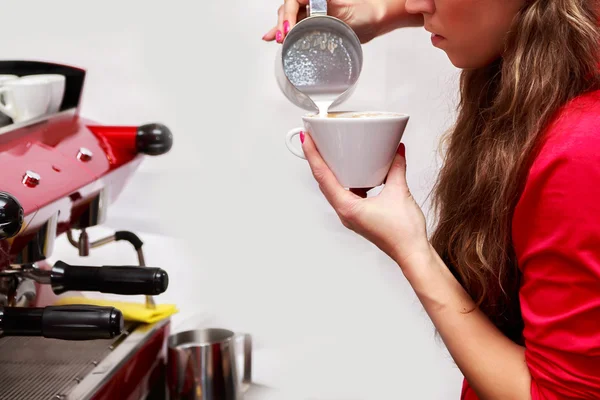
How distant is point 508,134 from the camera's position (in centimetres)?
62

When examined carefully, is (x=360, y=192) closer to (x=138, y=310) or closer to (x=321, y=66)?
(x=321, y=66)

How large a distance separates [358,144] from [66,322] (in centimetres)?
31

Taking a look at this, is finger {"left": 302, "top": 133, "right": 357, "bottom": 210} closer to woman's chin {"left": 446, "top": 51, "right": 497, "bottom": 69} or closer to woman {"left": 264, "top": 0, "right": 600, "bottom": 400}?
woman {"left": 264, "top": 0, "right": 600, "bottom": 400}

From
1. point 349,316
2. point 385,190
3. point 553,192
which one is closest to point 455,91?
point 349,316

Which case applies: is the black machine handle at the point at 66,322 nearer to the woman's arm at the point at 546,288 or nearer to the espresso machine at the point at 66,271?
the espresso machine at the point at 66,271

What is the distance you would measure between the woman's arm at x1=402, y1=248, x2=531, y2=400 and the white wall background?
593mm

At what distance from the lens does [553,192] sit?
0.52 m

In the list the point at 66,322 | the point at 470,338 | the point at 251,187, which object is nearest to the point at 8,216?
the point at 66,322

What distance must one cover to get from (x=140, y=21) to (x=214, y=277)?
1.83 ft

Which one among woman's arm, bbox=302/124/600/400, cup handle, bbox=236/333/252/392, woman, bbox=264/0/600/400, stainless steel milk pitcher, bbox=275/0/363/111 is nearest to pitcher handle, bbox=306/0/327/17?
stainless steel milk pitcher, bbox=275/0/363/111

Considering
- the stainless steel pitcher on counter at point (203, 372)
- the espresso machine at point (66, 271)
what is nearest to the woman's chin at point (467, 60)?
the espresso machine at point (66, 271)

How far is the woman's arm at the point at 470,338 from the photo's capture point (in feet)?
1.93

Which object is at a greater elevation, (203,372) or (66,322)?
(66,322)

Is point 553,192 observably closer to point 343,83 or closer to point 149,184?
point 343,83
